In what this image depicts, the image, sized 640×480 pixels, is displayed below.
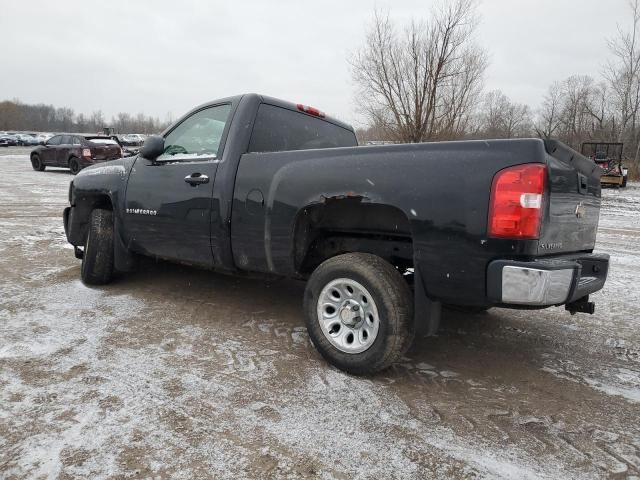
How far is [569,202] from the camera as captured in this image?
104 inches

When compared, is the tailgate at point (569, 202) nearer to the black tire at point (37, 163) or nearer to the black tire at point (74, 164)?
the black tire at point (74, 164)

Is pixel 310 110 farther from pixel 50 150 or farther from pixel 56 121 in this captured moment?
pixel 56 121

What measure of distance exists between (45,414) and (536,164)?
2.74 metres

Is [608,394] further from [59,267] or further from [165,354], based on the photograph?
[59,267]

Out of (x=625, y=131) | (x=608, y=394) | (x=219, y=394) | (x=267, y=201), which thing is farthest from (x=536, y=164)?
(x=625, y=131)

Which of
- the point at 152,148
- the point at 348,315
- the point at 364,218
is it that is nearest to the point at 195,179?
the point at 152,148

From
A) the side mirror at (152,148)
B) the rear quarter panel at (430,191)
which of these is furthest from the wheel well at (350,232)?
the side mirror at (152,148)

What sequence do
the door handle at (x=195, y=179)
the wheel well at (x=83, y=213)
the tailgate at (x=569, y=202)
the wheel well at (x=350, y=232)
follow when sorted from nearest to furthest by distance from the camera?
the tailgate at (x=569, y=202) → the wheel well at (x=350, y=232) → the door handle at (x=195, y=179) → the wheel well at (x=83, y=213)

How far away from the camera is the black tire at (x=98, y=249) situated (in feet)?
14.5

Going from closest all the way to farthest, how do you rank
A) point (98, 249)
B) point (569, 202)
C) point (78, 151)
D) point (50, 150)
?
1. point (569, 202)
2. point (98, 249)
3. point (78, 151)
4. point (50, 150)

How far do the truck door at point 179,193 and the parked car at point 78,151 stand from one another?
14.6 meters

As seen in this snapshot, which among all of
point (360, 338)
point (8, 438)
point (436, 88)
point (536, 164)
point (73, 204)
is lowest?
point (8, 438)

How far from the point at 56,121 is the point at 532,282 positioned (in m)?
139

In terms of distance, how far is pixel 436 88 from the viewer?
18.3m
